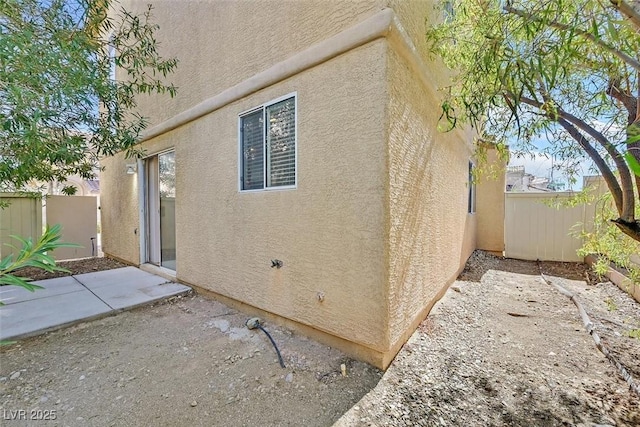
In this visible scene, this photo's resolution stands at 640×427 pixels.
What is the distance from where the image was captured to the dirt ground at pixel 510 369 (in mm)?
2344

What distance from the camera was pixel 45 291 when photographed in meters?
5.06

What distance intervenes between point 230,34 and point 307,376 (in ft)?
15.9

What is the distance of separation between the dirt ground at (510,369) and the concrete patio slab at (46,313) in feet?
13.0

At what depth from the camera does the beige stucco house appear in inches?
111

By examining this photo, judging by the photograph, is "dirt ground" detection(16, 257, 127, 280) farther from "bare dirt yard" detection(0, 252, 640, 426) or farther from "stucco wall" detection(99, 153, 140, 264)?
"bare dirt yard" detection(0, 252, 640, 426)

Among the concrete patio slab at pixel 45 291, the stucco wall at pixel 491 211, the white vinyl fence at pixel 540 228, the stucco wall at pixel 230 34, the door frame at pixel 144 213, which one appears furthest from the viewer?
the stucco wall at pixel 491 211

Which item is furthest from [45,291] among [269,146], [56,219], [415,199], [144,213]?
[415,199]

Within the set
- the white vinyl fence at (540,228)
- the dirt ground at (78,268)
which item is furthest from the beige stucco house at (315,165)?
the white vinyl fence at (540,228)

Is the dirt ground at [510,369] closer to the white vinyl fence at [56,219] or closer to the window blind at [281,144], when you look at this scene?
the window blind at [281,144]

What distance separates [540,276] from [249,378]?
7.02 metres

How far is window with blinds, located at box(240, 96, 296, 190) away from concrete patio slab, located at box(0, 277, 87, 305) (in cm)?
382

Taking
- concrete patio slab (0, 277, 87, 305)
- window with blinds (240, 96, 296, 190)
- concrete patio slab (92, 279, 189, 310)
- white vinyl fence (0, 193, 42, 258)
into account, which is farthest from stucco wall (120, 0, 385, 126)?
white vinyl fence (0, 193, 42, 258)

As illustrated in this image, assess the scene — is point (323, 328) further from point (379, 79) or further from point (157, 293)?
point (157, 293)

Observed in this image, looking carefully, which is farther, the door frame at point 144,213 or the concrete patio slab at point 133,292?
the door frame at point 144,213
